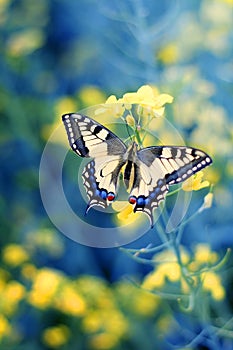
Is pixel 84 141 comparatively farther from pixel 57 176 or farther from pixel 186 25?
pixel 186 25

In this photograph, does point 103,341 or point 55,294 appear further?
point 103,341

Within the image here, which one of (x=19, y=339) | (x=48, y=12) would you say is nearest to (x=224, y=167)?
(x=19, y=339)

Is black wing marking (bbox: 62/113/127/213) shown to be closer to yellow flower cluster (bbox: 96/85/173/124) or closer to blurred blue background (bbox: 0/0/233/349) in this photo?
yellow flower cluster (bbox: 96/85/173/124)

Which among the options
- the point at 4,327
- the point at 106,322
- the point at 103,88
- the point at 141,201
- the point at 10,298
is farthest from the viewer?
the point at 103,88

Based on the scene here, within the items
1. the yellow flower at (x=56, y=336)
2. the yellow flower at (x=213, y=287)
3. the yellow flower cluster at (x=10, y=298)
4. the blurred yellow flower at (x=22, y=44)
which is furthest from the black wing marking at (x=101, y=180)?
the blurred yellow flower at (x=22, y=44)

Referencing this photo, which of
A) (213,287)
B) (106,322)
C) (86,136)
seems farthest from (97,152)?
(106,322)

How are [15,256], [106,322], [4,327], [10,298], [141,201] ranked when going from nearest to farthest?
[141,201]
[4,327]
[10,298]
[106,322]
[15,256]

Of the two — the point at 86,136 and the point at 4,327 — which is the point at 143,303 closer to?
the point at 4,327
